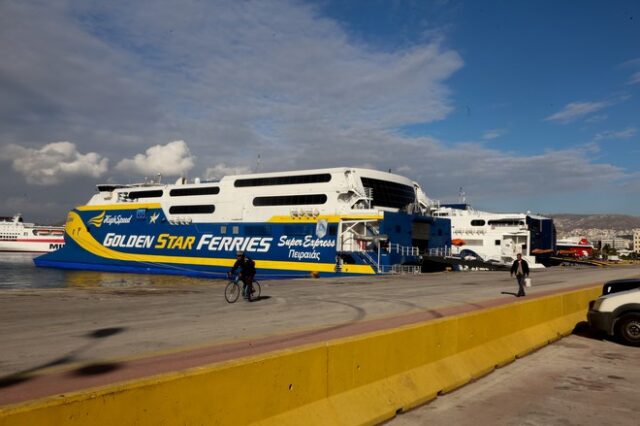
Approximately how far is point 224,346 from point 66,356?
2.51 metres

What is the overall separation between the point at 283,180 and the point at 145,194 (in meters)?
16.9

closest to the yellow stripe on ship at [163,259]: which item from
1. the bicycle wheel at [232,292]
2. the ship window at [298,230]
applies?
the ship window at [298,230]

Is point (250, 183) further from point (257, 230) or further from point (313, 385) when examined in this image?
point (313, 385)

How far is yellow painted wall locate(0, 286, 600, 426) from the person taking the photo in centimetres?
356

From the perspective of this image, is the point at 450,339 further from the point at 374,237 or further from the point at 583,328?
the point at 374,237

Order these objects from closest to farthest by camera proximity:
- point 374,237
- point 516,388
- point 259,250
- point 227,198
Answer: point 516,388 < point 374,237 < point 259,250 < point 227,198

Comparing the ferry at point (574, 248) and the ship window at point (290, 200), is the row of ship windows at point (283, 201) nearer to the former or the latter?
the ship window at point (290, 200)

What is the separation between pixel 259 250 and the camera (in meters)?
40.0

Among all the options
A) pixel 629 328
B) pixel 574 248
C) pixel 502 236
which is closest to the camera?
pixel 629 328

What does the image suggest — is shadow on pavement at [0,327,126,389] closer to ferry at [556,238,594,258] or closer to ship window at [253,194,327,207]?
ship window at [253,194,327,207]

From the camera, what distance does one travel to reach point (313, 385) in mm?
5211

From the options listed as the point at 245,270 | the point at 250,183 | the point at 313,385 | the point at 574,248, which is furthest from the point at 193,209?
the point at 574,248

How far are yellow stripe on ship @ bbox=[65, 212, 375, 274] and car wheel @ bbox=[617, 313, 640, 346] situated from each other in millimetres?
24237

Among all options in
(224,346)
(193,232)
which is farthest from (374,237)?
(224,346)
